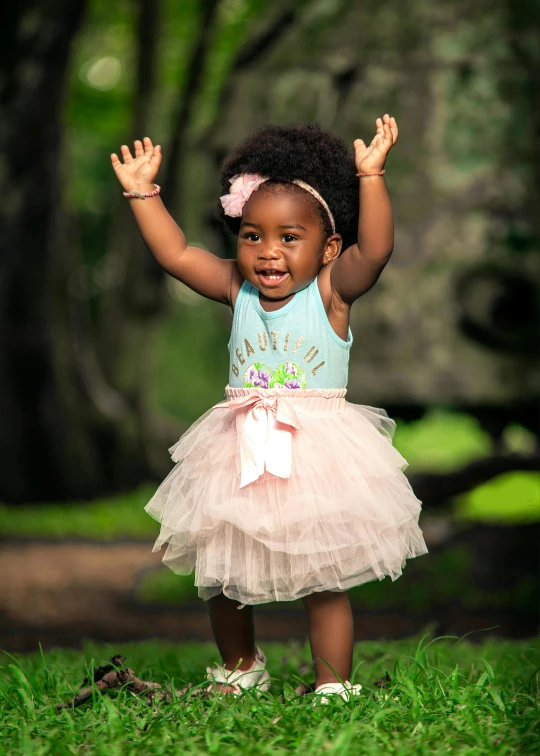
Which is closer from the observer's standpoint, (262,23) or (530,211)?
(530,211)

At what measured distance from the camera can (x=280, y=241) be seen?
3223 mm

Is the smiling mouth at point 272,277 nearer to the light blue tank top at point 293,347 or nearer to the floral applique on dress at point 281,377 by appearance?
the light blue tank top at point 293,347

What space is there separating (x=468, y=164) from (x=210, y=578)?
4.30 meters

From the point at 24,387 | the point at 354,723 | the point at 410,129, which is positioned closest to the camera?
the point at 354,723

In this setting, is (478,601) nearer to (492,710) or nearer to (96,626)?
(96,626)

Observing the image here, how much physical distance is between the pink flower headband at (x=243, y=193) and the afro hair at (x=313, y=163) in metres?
0.01

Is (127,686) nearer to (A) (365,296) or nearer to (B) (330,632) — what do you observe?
(B) (330,632)

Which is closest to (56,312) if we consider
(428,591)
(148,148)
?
(428,591)

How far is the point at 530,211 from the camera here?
21.5 ft

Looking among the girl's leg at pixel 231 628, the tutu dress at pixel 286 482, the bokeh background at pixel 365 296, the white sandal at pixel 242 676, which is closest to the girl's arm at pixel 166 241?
the tutu dress at pixel 286 482

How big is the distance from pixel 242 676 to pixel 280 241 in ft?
4.52

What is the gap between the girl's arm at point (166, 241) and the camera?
343cm

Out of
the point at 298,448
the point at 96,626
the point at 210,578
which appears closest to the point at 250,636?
the point at 210,578

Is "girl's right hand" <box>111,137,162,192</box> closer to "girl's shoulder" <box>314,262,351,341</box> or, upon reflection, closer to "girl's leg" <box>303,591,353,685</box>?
"girl's shoulder" <box>314,262,351,341</box>
